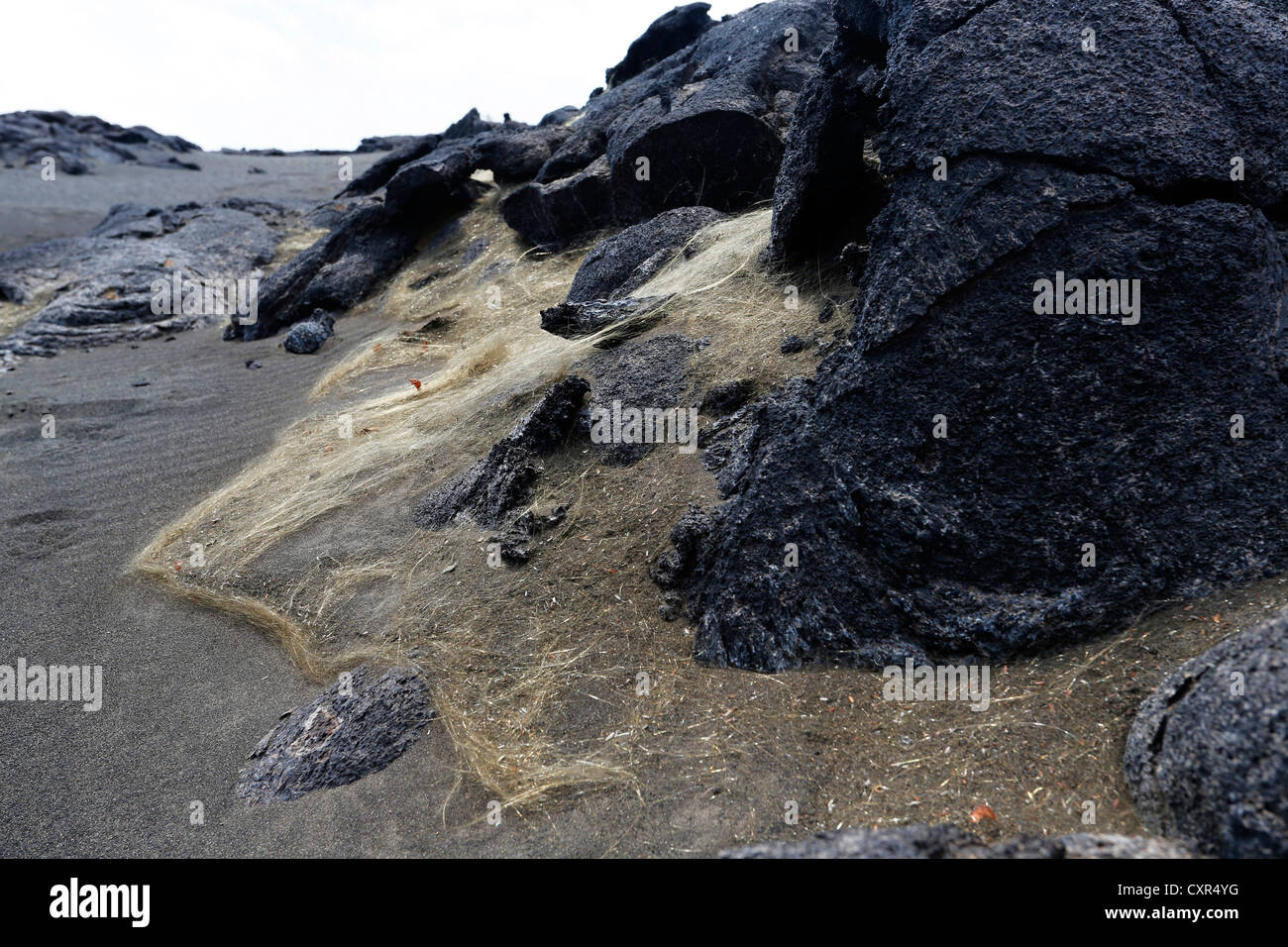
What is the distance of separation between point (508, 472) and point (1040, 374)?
353 centimetres

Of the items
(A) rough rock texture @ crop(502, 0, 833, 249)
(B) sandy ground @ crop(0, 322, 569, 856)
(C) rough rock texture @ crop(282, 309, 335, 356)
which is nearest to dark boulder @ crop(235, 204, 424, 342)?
(C) rough rock texture @ crop(282, 309, 335, 356)

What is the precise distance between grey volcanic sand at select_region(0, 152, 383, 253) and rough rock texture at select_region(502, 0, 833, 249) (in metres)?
16.0

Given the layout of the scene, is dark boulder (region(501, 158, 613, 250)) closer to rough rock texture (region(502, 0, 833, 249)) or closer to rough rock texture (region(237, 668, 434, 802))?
rough rock texture (region(502, 0, 833, 249))

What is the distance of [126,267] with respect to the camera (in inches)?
618

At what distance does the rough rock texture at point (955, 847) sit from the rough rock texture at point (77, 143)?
3695 cm

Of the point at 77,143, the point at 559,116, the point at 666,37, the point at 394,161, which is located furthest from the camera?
Answer: the point at 77,143

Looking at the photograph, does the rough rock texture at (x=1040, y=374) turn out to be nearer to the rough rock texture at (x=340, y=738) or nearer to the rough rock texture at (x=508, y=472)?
the rough rock texture at (x=340, y=738)

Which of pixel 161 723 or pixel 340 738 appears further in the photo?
pixel 161 723

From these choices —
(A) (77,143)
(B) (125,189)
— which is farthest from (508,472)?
(A) (77,143)

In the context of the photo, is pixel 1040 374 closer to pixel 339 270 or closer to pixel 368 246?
pixel 339 270

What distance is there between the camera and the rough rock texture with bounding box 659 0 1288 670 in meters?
3.34
